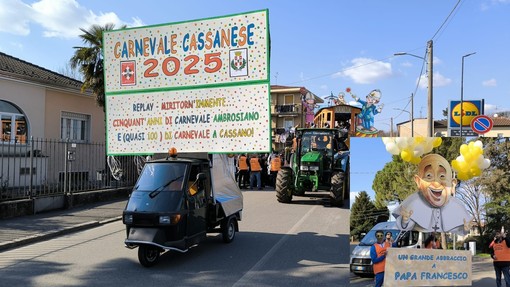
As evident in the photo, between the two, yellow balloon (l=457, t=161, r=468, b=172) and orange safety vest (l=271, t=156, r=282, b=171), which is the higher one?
yellow balloon (l=457, t=161, r=468, b=172)

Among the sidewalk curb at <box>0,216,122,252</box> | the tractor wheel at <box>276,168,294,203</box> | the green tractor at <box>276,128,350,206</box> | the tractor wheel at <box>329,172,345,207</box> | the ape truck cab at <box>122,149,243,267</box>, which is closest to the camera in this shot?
the ape truck cab at <box>122,149,243,267</box>

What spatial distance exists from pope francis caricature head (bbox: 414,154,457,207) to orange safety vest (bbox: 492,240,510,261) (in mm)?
597

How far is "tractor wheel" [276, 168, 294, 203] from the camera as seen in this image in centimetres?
1459

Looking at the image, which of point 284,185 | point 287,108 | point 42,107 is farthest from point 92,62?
point 287,108

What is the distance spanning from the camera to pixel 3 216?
35.6 feet

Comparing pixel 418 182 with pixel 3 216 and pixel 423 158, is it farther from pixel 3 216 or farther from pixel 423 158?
pixel 3 216

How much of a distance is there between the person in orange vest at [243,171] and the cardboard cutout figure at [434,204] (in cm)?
1635

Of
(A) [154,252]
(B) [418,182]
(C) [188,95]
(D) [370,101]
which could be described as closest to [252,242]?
(A) [154,252]

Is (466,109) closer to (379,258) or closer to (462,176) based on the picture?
(462,176)

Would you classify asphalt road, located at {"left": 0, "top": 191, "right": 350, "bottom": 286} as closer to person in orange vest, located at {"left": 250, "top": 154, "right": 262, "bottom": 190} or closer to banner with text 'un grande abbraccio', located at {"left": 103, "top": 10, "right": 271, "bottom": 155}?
banner with text 'un grande abbraccio', located at {"left": 103, "top": 10, "right": 271, "bottom": 155}

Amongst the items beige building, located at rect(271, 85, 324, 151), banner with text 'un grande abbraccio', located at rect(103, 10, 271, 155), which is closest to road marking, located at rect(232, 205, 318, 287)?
banner with text 'un grande abbraccio', located at rect(103, 10, 271, 155)

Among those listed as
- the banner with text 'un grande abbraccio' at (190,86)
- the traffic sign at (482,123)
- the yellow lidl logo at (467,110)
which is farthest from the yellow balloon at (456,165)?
the yellow lidl logo at (467,110)

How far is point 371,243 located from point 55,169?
1288cm

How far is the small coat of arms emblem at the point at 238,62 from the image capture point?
7848mm
